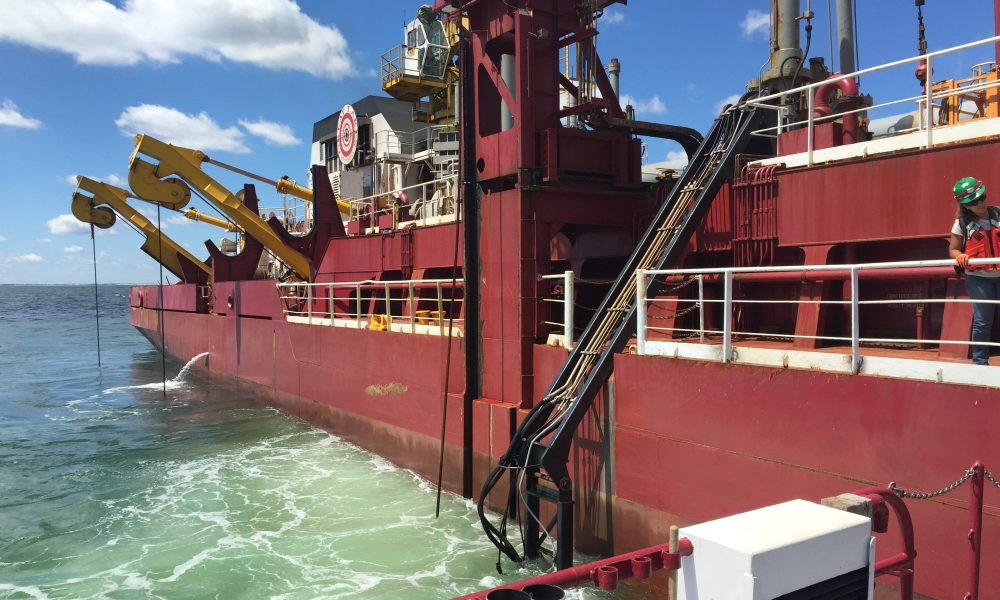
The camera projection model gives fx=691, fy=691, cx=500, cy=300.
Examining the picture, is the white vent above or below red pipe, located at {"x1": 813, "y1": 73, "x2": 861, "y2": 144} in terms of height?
below

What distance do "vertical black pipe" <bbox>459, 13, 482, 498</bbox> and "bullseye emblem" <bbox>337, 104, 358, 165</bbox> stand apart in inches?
681

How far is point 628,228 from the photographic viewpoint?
11148 millimetres

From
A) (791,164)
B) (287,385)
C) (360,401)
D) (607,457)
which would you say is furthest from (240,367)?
(791,164)

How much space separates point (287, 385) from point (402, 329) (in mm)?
6613

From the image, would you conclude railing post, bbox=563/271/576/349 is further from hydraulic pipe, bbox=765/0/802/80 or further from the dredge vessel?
hydraulic pipe, bbox=765/0/802/80

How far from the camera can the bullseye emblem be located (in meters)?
27.3

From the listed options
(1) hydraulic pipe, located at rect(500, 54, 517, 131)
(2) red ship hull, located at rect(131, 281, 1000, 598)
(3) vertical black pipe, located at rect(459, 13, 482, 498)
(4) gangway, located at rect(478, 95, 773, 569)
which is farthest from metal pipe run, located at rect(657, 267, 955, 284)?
(1) hydraulic pipe, located at rect(500, 54, 517, 131)

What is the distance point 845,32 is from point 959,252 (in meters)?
13.5

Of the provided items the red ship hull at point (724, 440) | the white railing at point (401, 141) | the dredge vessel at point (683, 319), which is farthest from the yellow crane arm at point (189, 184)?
the red ship hull at point (724, 440)

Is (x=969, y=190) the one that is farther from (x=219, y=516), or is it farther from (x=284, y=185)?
(x=284, y=185)

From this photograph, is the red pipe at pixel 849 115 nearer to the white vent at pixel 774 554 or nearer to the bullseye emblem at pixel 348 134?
the white vent at pixel 774 554

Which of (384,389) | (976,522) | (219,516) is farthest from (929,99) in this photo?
(219,516)

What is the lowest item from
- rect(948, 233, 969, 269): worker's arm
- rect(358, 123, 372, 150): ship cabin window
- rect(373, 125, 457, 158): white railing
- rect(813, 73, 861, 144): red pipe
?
rect(948, 233, 969, 269): worker's arm

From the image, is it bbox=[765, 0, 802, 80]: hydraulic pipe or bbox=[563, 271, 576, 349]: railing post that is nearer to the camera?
bbox=[563, 271, 576, 349]: railing post
